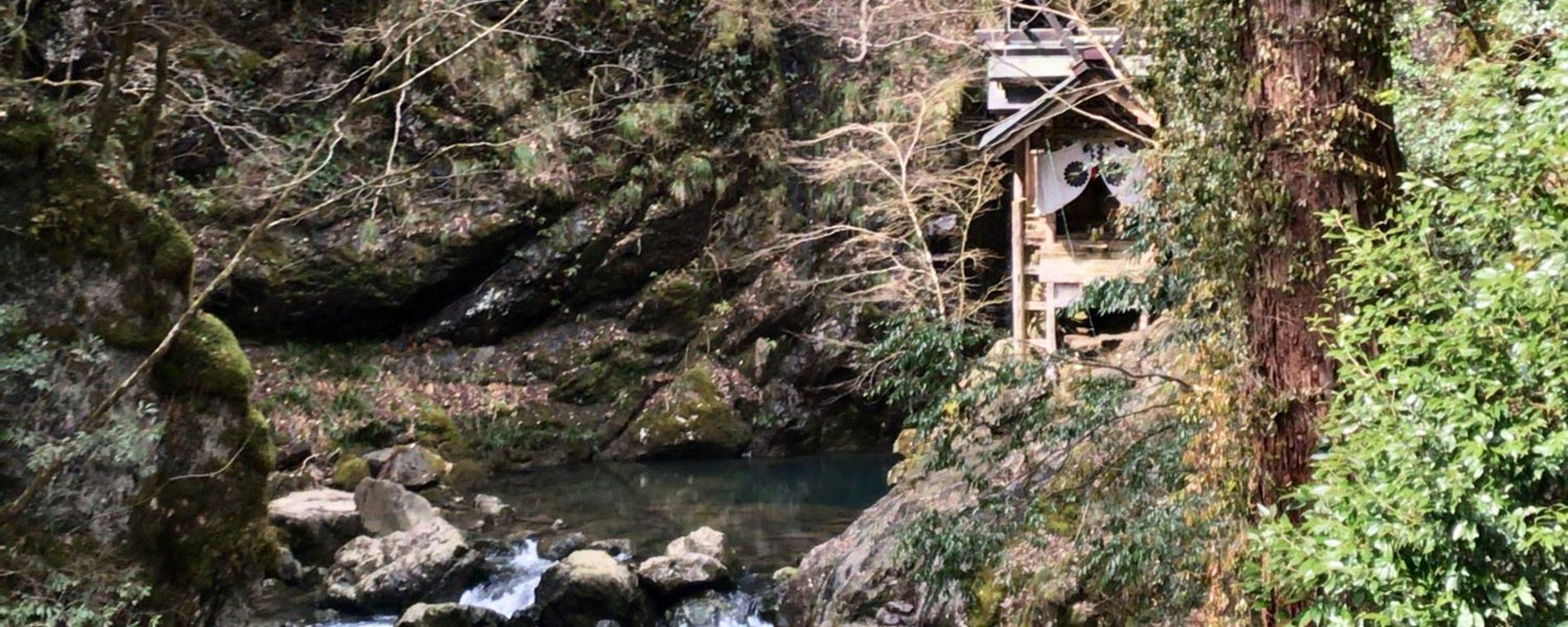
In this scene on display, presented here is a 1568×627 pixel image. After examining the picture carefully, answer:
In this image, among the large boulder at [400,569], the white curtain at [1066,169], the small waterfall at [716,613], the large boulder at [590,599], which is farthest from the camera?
the white curtain at [1066,169]

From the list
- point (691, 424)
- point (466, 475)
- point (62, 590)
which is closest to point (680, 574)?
point (62, 590)

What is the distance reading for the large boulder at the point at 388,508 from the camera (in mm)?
11844

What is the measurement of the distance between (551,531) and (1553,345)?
11.1 meters

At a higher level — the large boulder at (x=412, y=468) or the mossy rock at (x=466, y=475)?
the large boulder at (x=412, y=468)

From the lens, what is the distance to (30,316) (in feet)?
19.2

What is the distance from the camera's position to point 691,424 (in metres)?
16.8

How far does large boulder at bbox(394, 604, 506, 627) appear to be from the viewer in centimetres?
925

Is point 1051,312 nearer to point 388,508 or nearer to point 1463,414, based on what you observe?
point 388,508

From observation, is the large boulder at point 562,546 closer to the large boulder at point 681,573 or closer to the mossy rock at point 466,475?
the large boulder at point 681,573

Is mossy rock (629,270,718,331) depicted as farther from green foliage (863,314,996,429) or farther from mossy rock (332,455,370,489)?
green foliage (863,314,996,429)

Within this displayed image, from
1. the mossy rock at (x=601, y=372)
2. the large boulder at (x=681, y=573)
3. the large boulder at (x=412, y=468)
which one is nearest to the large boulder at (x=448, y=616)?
the large boulder at (x=681, y=573)

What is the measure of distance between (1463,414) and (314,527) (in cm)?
1088

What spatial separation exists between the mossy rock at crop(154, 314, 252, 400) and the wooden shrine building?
6758 mm

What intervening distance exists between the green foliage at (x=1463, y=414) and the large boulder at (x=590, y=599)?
276 inches
